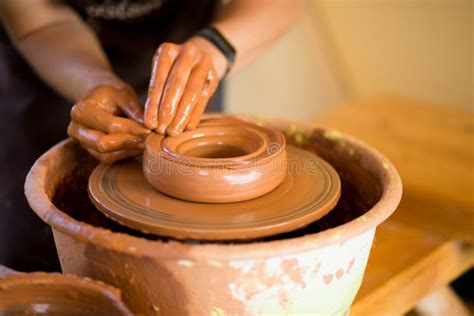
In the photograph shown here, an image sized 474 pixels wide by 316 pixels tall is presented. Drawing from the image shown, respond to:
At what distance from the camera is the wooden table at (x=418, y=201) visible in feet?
3.96

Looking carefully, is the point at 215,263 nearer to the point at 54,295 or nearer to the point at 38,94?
the point at 54,295

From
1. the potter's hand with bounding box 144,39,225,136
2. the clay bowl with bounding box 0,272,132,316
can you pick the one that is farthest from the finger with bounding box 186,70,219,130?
the clay bowl with bounding box 0,272,132,316

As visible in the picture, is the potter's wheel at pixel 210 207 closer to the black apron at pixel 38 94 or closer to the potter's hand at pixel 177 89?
the potter's hand at pixel 177 89

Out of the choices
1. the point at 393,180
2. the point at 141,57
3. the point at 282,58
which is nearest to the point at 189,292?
the point at 393,180

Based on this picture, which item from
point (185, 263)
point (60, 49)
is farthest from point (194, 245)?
point (60, 49)

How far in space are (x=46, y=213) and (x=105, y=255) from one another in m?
0.11

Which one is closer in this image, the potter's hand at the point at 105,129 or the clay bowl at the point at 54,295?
the clay bowl at the point at 54,295

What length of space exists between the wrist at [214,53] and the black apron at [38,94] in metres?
0.50

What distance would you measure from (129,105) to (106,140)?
0.11 meters

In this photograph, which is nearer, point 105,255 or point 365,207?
point 105,255

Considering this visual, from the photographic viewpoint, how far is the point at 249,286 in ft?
2.44

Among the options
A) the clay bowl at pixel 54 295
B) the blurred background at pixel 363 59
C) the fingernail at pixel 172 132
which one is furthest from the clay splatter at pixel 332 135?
the blurred background at pixel 363 59

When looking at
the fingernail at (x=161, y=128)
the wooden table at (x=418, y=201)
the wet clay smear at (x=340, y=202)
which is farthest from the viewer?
the wooden table at (x=418, y=201)

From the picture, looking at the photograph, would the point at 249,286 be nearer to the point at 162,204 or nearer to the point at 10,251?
the point at 162,204
